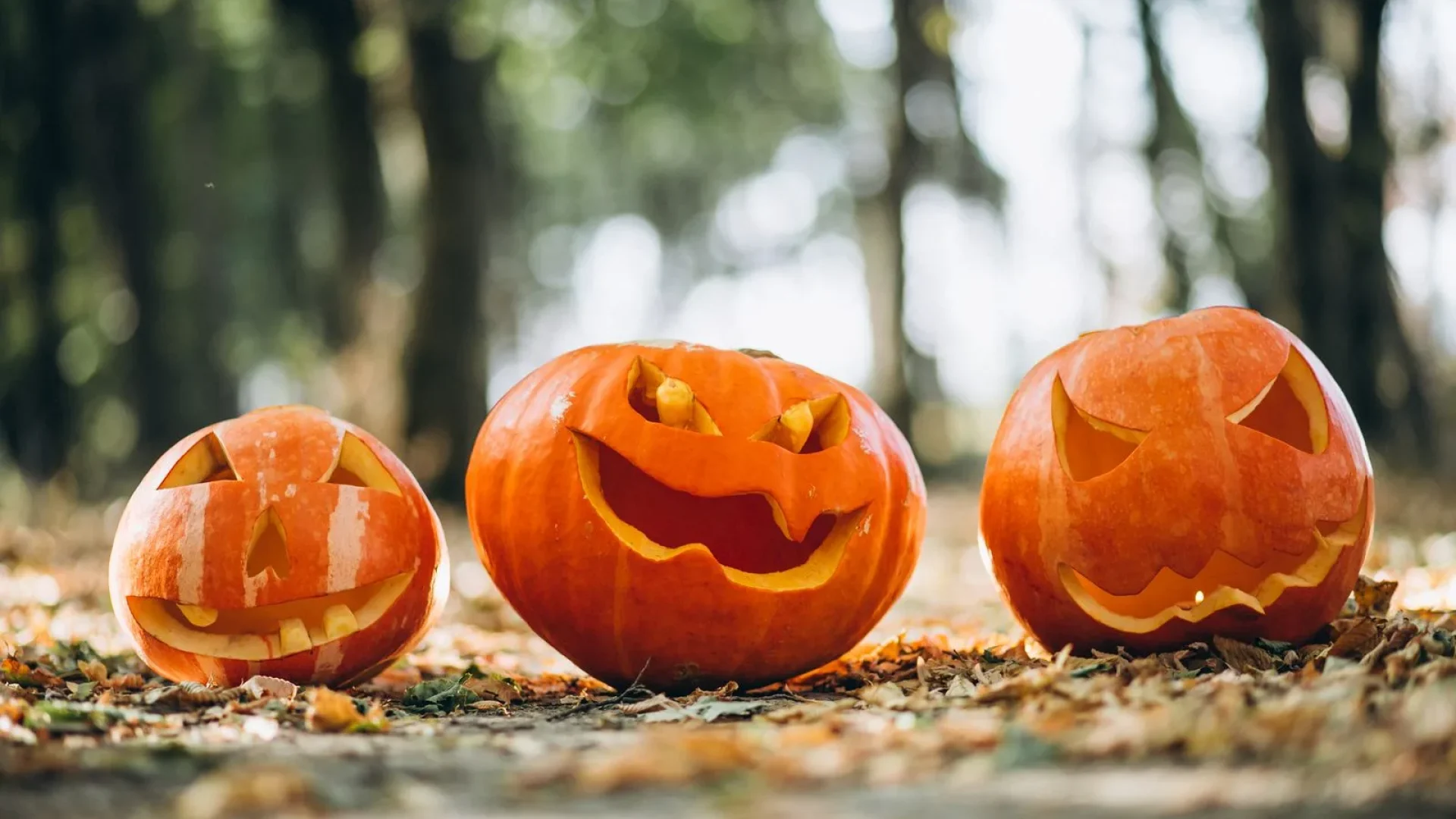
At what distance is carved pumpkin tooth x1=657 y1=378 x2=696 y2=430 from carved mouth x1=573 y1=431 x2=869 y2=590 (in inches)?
7.7

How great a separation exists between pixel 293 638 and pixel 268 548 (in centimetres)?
33

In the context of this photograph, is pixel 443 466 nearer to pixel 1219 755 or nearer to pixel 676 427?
pixel 676 427

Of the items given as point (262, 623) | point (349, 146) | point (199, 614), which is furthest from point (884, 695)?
point (349, 146)

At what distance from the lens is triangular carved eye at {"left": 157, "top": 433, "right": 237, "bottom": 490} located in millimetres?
3725

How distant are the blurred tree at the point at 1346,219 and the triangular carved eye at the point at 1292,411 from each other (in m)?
8.13

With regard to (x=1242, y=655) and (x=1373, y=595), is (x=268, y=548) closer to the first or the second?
(x=1242, y=655)

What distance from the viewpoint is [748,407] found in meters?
3.61

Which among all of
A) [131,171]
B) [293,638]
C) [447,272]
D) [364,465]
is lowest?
[293,638]

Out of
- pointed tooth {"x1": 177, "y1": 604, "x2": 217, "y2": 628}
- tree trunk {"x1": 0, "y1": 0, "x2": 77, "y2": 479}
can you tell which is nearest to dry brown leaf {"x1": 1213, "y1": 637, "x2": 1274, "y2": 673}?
pointed tooth {"x1": 177, "y1": 604, "x2": 217, "y2": 628}

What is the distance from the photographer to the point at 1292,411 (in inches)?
149

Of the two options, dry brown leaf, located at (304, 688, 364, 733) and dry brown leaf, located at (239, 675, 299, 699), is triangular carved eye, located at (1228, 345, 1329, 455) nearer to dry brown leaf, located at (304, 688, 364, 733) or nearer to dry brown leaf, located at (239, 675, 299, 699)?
dry brown leaf, located at (304, 688, 364, 733)

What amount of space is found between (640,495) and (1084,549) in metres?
1.34

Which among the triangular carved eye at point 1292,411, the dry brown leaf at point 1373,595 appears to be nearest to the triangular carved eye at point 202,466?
the triangular carved eye at point 1292,411

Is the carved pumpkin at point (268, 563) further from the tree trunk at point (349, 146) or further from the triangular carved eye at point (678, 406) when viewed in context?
the tree trunk at point (349, 146)
